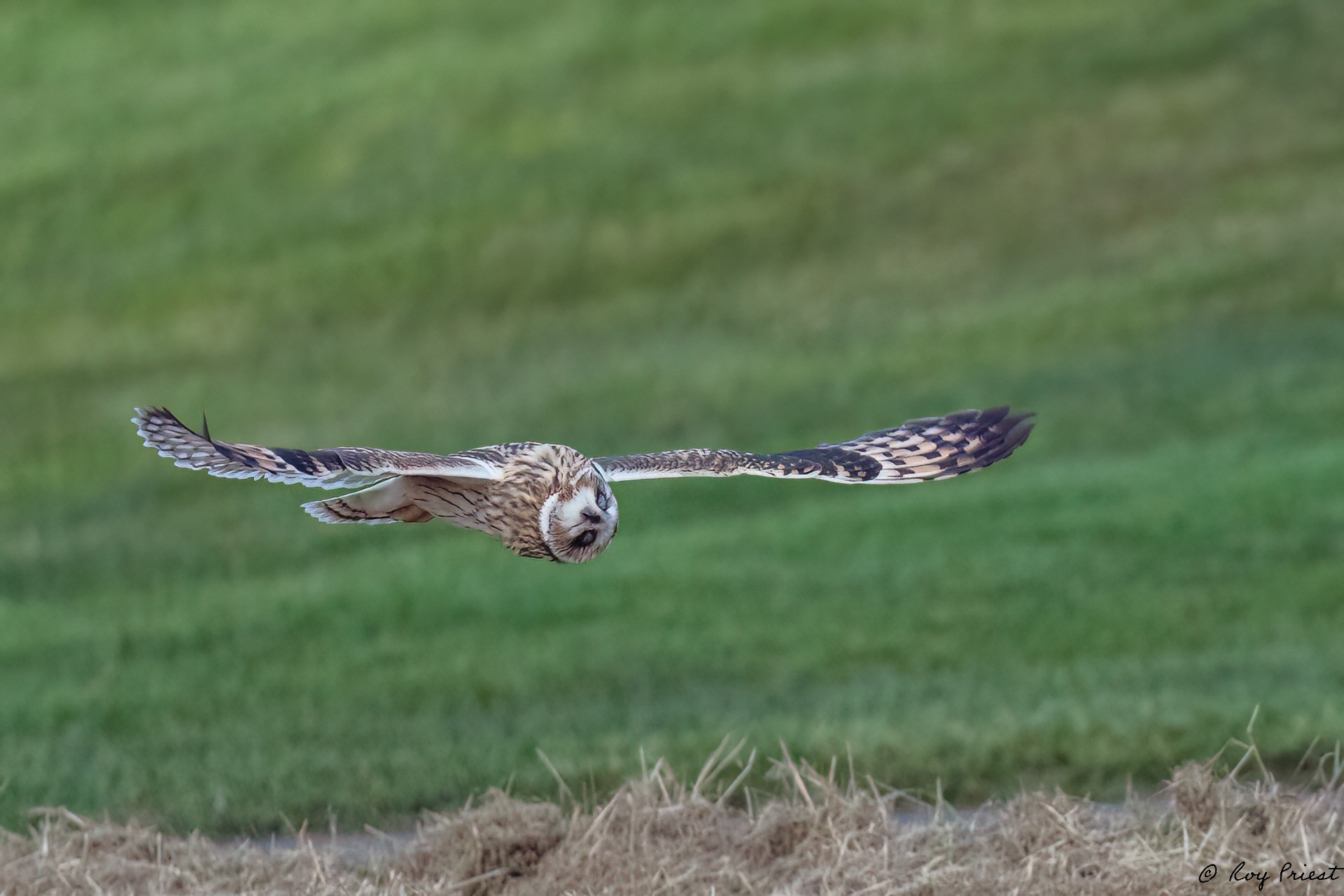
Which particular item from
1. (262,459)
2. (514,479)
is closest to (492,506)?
(514,479)

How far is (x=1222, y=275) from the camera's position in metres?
10.6

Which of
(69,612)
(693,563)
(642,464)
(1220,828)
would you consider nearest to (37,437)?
(69,612)

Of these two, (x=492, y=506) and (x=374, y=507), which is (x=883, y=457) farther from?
(x=374, y=507)

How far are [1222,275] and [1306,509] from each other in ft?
8.11

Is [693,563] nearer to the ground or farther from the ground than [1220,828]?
farther from the ground

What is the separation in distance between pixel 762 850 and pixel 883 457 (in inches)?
61.9

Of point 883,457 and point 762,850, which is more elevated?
point 883,457

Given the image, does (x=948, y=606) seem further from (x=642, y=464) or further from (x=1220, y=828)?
(x=642, y=464)

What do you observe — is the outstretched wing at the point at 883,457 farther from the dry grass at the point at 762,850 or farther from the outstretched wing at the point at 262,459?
the dry grass at the point at 762,850

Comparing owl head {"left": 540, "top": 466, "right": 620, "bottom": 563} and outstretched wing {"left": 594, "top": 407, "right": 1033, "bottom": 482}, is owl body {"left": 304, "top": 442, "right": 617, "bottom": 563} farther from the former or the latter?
outstretched wing {"left": 594, "top": 407, "right": 1033, "bottom": 482}

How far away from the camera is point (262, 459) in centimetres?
362

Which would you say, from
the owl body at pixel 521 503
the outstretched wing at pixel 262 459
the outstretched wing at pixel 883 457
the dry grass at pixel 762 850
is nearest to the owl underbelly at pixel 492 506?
the owl body at pixel 521 503

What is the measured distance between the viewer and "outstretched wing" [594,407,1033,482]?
446 cm

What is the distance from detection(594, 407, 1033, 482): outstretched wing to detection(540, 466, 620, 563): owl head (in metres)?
0.11
